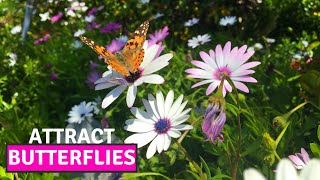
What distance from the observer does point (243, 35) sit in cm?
294

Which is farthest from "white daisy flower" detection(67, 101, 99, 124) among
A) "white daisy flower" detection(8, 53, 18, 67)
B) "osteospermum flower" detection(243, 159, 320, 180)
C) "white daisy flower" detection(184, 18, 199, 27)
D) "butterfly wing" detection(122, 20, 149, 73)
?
"osteospermum flower" detection(243, 159, 320, 180)

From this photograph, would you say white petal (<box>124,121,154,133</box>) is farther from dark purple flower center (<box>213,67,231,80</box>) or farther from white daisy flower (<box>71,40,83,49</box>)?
white daisy flower (<box>71,40,83,49</box>)

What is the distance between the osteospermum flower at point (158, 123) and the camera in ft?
2.70

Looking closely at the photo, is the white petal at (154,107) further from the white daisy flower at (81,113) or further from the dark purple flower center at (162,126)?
the white daisy flower at (81,113)

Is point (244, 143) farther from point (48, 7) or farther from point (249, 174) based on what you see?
point (48, 7)

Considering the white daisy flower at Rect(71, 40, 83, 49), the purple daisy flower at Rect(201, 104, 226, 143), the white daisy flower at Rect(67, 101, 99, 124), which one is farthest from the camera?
the white daisy flower at Rect(71, 40, 83, 49)

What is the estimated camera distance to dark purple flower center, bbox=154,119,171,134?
2.73 ft

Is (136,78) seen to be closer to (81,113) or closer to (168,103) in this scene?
(168,103)

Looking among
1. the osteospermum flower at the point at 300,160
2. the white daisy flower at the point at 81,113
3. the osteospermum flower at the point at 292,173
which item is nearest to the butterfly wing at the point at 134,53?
the osteospermum flower at the point at 300,160

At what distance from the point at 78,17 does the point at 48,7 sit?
494 mm

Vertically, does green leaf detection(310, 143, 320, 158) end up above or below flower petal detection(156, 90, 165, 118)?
below

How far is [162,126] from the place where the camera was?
840mm

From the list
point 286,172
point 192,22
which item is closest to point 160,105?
point 286,172

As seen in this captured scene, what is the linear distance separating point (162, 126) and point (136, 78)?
99 millimetres
